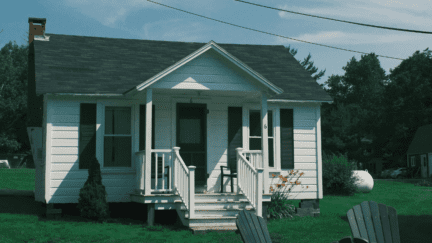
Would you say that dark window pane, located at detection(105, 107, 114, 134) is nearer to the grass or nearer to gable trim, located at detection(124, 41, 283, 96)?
gable trim, located at detection(124, 41, 283, 96)

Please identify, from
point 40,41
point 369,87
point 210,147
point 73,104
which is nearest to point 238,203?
point 210,147

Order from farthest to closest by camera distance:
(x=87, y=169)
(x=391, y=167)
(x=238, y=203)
Answer: (x=391, y=167), (x=87, y=169), (x=238, y=203)

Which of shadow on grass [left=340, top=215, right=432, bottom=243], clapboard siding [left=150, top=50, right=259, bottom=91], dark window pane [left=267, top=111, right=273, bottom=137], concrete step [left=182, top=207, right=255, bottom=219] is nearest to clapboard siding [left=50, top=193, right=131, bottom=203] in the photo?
concrete step [left=182, top=207, right=255, bottom=219]

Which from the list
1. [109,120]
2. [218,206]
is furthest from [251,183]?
[109,120]

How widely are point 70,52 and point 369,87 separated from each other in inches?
2158

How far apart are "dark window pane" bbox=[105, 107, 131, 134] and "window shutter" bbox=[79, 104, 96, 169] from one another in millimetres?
346

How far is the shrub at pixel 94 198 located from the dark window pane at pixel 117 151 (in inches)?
34.6

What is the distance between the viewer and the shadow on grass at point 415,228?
8859 millimetres

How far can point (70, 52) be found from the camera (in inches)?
501

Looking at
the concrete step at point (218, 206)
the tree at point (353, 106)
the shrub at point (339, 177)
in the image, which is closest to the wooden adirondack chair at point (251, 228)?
the concrete step at point (218, 206)

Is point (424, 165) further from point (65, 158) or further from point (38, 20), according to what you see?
point (65, 158)

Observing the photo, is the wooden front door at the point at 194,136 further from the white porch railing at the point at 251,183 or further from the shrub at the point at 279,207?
the shrub at the point at 279,207

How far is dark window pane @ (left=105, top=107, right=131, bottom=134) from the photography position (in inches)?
440

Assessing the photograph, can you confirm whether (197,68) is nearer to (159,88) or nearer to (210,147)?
(159,88)
